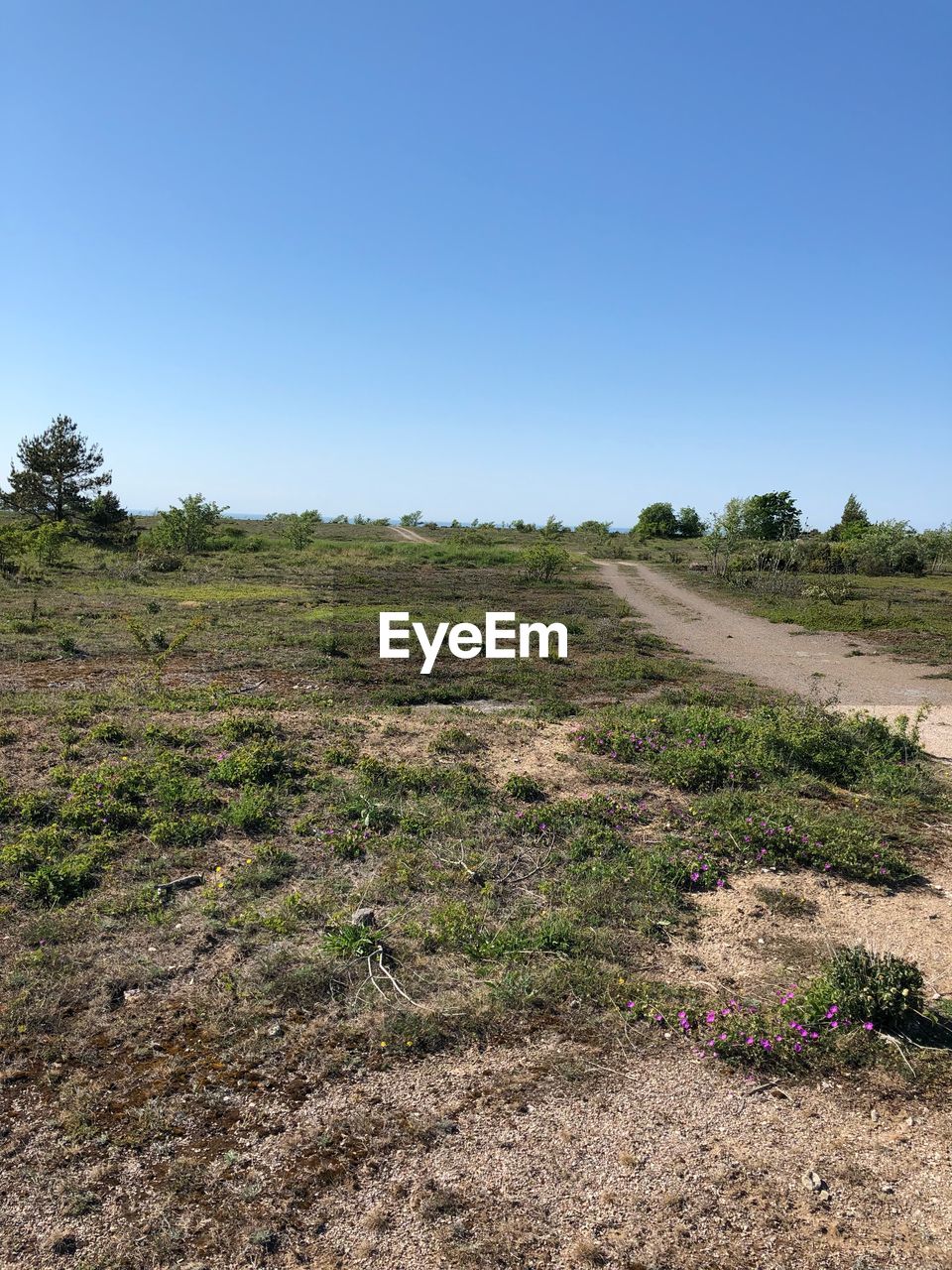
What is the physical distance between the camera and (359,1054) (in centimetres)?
446

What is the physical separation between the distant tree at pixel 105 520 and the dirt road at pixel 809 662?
112 feet

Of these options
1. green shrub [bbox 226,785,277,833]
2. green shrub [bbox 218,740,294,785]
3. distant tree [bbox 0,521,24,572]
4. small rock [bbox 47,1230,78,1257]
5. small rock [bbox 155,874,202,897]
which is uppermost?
distant tree [bbox 0,521,24,572]

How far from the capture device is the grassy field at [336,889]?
3.90 m

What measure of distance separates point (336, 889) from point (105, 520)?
158 feet

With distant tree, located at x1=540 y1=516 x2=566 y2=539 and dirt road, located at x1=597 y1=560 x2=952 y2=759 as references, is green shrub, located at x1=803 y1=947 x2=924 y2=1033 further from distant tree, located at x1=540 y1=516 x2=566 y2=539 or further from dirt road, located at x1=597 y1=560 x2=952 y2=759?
distant tree, located at x1=540 y1=516 x2=566 y2=539

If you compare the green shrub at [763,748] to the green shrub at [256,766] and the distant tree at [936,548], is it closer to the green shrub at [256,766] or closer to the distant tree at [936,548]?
the green shrub at [256,766]

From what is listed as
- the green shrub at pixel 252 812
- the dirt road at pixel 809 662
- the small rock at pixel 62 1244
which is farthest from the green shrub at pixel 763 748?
the small rock at pixel 62 1244

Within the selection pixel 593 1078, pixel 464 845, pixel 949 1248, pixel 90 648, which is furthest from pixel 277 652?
pixel 949 1248

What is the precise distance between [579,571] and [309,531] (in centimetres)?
1715

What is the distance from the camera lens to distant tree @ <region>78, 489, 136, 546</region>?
150 feet

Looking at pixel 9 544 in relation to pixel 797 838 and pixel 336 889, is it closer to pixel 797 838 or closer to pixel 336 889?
pixel 336 889

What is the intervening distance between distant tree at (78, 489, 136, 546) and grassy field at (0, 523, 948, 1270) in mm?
36406

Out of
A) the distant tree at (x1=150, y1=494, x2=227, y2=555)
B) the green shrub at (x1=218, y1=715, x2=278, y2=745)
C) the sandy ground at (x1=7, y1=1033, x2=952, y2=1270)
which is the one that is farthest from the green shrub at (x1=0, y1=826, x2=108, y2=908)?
the distant tree at (x1=150, y1=494, x2=227, y2=555)

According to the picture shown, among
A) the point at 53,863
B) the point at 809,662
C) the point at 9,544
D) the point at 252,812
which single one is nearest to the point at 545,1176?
the point at 252,812
